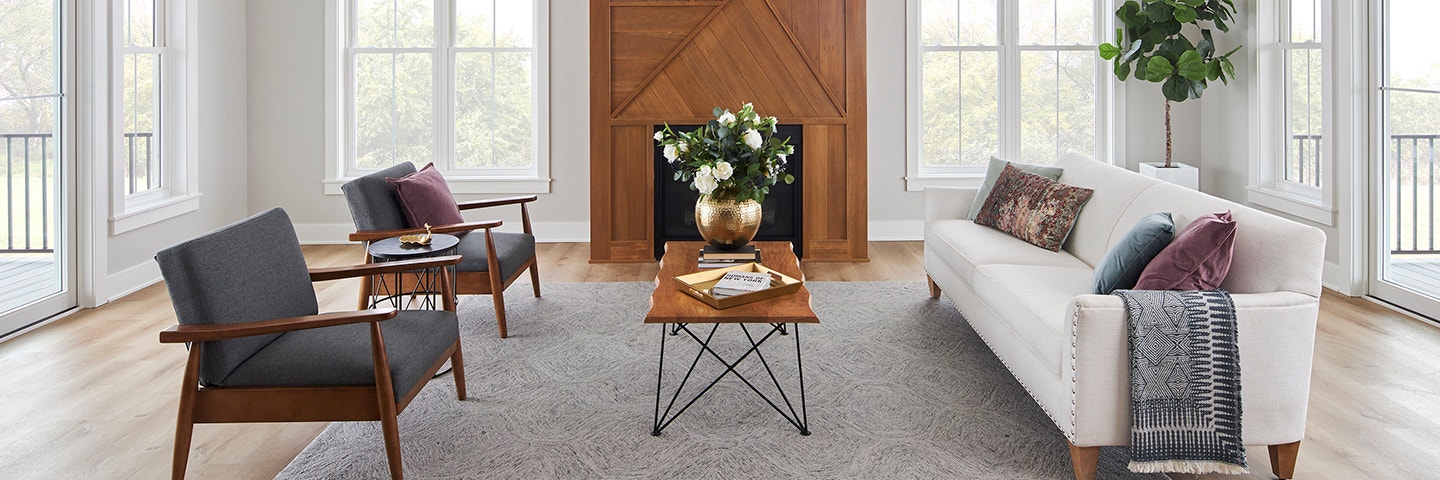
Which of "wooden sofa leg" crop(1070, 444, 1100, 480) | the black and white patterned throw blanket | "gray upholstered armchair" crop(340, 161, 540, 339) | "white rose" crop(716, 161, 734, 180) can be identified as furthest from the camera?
"gray upholstered armchair" crop(340, 161, 540, 339)

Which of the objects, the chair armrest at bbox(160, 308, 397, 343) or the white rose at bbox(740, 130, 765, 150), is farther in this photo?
the white rose at bbox(740, 130, 765, 150)

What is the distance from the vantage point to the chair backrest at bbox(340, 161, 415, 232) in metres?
4.43

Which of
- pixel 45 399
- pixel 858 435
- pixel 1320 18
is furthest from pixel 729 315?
pixel 1320 18

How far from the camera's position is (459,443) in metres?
3.28

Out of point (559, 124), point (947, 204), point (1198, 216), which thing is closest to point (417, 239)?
point (947, 204)

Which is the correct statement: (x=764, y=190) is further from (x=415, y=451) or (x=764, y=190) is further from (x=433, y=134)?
(x=433, y=134)

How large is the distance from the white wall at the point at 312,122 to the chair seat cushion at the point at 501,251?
2260 mm

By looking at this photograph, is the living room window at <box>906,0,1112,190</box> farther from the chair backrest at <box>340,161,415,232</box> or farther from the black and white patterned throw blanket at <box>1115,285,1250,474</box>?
the black and white patterned throw blanket at <box>1115,285,1250,474</box>

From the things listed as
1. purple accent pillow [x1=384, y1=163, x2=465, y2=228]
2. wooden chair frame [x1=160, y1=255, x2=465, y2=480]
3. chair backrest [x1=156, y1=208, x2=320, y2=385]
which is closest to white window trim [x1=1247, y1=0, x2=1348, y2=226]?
purple accent pillow [x1=384, y1=163, x2=465, y2=228]

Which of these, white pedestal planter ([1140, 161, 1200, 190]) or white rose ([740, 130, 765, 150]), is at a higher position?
white rose ([740, 130, 765, 150])

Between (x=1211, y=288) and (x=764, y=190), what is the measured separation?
6.06ft

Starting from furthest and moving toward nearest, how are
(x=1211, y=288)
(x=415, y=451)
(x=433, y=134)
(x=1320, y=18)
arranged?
1. (x=433, y=134)
2. (x=1320, y=18)
3. (x=415, y=451)
4. (x=1211, y=288)

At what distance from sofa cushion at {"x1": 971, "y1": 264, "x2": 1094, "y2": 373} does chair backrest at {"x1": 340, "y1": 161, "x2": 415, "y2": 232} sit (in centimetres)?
251

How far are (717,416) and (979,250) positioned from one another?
1515 millimetres
